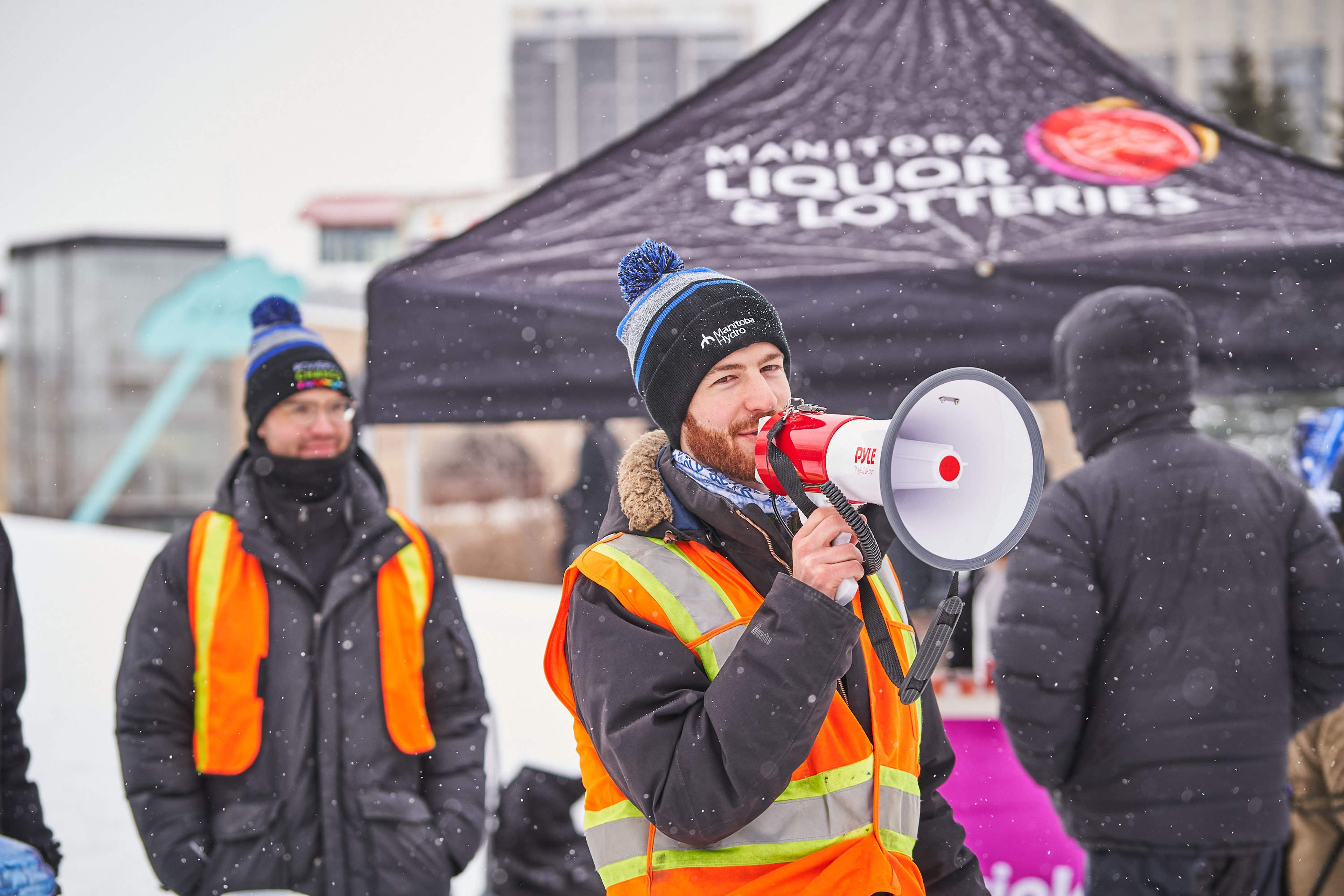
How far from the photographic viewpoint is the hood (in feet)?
8.03

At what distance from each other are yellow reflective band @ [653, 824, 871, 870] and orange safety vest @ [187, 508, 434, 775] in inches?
49.0

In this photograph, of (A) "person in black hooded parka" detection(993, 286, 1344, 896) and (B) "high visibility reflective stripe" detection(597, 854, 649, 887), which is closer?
(B) "high visibility reflective stripe" detection(597, 854, 649, 887)

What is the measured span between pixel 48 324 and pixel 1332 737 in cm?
2444

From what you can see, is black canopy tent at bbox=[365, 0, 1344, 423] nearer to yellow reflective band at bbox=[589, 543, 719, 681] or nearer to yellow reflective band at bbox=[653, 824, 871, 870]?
yellow reflective band at bbox=[589, 543, 719, 681]

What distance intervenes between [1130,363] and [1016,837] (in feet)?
5.41

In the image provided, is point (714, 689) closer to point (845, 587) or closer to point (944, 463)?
point (845, 587)

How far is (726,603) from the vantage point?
142cm

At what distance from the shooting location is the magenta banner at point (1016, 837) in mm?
3223

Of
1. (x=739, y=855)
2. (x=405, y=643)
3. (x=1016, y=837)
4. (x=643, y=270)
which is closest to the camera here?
(x=739, y=855)

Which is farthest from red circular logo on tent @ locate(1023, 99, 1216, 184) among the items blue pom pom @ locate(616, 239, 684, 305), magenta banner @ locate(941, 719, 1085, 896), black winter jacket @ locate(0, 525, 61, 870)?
black winter jacket @ locate(0, 525, 61, 870)

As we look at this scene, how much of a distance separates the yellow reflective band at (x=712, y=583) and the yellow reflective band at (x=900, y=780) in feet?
1.02

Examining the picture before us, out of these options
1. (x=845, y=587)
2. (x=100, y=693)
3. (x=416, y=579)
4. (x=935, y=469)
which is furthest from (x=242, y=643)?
(x=100, y=693)

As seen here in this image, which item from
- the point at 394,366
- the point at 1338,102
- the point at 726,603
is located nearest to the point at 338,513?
the point at 394,366

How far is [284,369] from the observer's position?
2.60m
